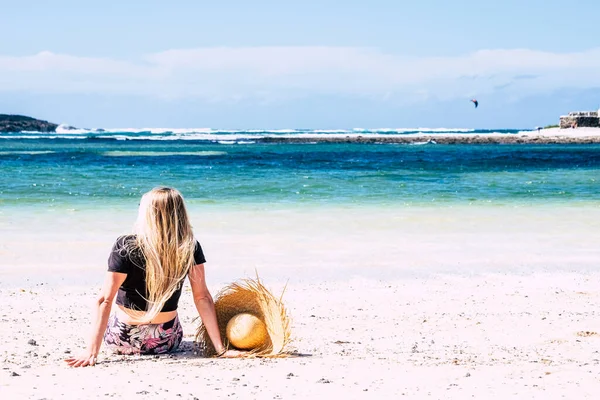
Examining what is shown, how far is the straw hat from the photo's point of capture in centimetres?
493

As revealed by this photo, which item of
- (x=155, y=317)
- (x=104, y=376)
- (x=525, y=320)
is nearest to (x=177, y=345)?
(x=155, y=317)

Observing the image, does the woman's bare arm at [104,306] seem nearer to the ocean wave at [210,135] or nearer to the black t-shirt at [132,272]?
the black t-shirt at [132,272]

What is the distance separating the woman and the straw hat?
95mm

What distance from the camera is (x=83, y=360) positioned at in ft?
14.9

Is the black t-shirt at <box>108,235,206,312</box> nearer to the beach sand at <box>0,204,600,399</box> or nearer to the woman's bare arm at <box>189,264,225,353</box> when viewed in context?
the woman's bare arm at <box>189,264,225,353</box>

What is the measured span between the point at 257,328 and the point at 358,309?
1662mm

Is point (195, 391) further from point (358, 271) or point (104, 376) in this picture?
point (358, 271)

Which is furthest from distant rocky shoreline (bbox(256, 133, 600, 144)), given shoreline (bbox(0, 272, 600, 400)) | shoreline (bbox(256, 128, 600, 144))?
shoreline (bbox(0, 272, 600, 400))

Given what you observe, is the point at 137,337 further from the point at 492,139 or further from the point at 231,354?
the point at 492,139

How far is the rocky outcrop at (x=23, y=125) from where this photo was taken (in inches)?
6658

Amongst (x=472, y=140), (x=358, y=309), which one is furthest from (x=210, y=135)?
(x=358, y=309)

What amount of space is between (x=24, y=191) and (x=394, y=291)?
14077 millimetres

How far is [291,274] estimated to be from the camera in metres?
8.12

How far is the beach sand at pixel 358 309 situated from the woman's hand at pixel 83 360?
56mm
